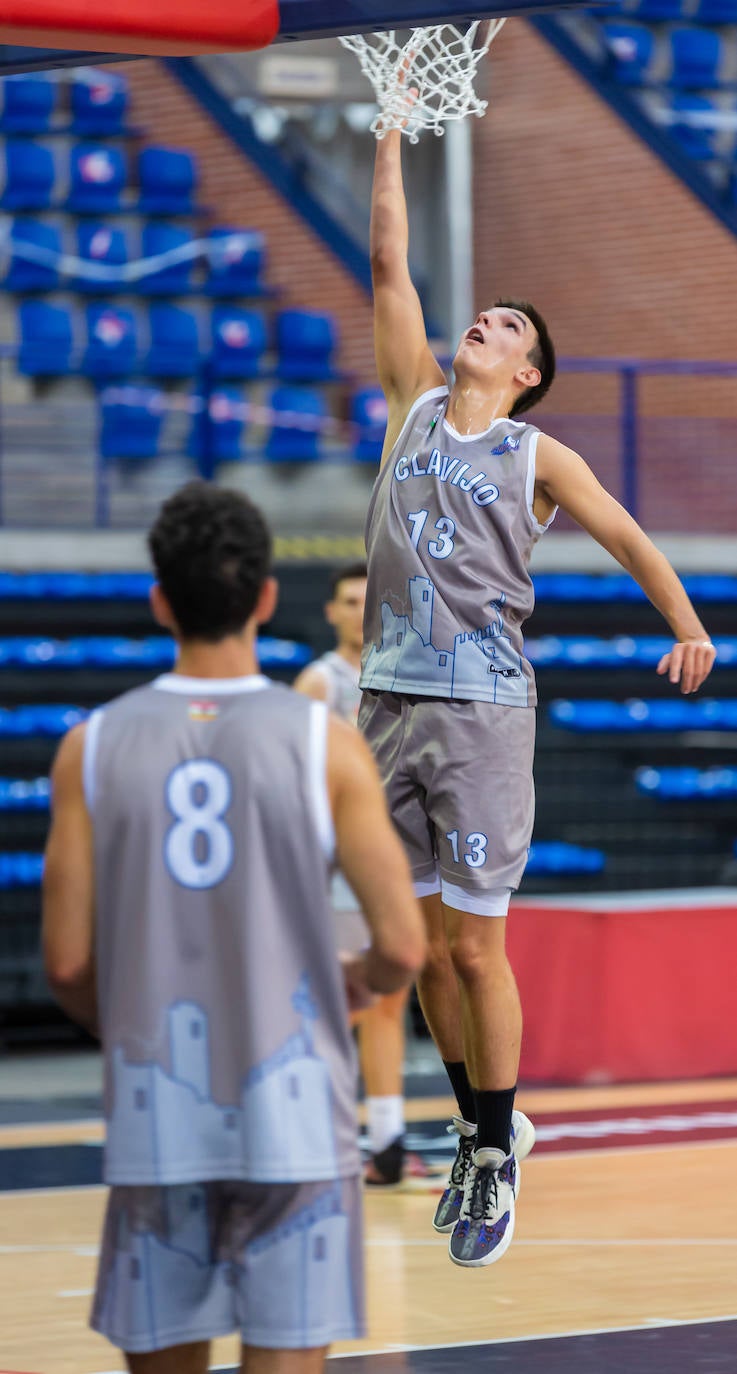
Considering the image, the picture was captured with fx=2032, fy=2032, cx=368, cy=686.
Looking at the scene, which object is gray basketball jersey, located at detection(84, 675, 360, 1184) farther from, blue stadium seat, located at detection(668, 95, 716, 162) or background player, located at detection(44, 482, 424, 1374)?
blue stadium seat, located at detection(668, 95, 716, 162)

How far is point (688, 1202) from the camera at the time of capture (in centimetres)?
660

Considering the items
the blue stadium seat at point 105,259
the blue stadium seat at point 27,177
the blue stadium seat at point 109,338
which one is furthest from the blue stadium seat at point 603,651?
the blue stadium seat at point 27,177

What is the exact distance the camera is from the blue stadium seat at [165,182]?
45.8 ft

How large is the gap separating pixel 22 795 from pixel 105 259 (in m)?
4.93

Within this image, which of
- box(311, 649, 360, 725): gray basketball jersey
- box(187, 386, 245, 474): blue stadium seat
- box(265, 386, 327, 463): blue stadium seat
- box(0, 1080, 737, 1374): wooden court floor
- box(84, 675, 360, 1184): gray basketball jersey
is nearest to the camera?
box(84, 675, 360, 1184): gray basketball jersey

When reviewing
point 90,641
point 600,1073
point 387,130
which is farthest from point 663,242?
point 387,130

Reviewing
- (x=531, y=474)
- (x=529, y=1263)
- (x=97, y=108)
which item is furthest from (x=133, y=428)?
(x=531, y=474)

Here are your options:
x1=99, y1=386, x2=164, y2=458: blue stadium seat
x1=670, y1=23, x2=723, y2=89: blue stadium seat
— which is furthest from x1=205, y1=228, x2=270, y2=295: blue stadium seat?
x1=670, y1=23, x2=723, y2=89: blue stadium seat

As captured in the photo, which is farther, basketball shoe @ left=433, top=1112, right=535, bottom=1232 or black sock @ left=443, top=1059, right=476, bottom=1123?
black sock @ left=443, top=1059, right=476, bottom=1123

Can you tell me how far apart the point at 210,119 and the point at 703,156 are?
355cm

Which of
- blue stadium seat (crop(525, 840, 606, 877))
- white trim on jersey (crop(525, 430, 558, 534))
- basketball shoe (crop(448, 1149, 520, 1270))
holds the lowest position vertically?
blue stadium seat (crop(525, 840, 606, 877))

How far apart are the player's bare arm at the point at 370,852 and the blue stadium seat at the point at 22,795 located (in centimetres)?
708

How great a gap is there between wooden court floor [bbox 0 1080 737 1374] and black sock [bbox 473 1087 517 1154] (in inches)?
23.4

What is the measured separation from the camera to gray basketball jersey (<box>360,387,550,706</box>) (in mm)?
4340
